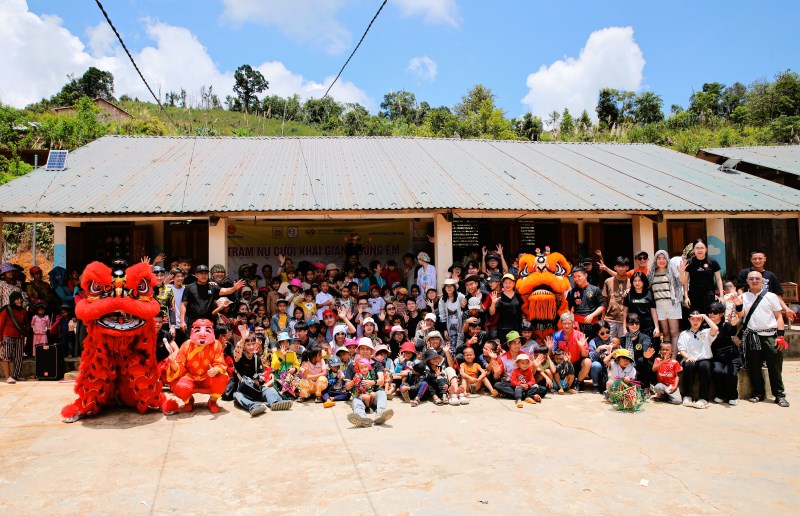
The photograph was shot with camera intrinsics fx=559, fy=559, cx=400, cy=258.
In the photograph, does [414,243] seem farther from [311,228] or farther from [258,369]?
[258,369]

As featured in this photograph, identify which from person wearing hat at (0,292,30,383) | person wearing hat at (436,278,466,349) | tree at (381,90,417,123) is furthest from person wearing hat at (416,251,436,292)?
tree at (381,90,417,123)

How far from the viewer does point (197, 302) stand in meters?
7.35

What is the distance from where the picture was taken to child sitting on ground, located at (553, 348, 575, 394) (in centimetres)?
751

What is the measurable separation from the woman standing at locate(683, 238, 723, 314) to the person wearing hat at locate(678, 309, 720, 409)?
2.14 feet

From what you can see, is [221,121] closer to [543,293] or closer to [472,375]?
[543,293]

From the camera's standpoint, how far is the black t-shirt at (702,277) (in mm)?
7539

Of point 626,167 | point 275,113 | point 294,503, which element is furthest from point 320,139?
point 275,113

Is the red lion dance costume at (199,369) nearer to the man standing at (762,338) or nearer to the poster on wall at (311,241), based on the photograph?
the poster on wall at (311,241)

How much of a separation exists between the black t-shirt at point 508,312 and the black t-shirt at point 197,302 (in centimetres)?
396

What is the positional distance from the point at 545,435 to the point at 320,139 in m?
10.8

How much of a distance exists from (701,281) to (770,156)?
1078cm

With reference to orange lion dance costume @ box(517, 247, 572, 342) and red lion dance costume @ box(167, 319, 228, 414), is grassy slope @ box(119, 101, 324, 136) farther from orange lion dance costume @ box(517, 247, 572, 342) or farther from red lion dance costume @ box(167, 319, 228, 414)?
red lion dance costume @ box(167, 319, 228, 414)

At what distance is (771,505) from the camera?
3832 millimetres

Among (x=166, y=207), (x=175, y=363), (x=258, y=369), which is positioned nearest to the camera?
(x=175, y=363)
